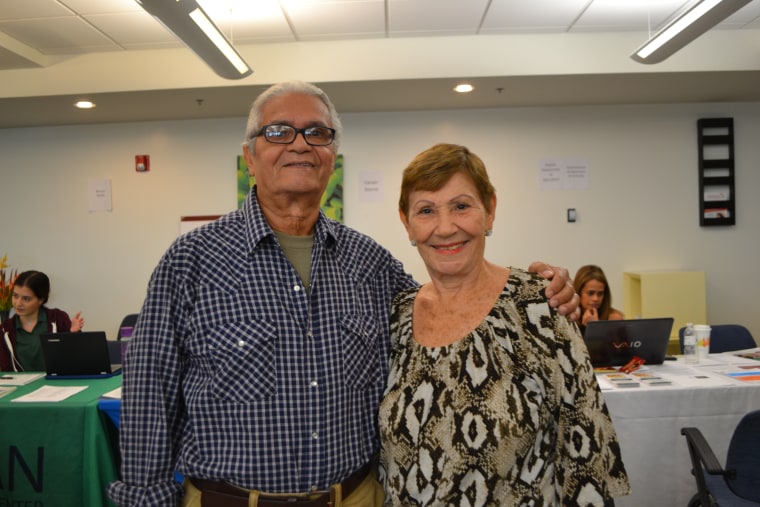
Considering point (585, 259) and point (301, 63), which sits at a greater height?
point (301, 63)

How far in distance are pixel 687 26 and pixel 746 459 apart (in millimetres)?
2170

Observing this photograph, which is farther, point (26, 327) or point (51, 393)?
point (26, 327)

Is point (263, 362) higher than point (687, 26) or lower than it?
lower

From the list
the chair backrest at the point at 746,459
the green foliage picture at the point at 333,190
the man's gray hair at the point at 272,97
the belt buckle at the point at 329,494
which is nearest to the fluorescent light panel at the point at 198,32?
the man's gray hair at the point at 272,97

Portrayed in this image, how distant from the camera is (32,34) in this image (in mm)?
3840

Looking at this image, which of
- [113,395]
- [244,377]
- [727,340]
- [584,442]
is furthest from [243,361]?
[727,340]

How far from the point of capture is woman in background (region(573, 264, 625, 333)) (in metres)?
3.79

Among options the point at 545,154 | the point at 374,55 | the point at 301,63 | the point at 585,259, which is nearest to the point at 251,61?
the point at 301,63

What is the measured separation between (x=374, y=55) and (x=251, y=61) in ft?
2.92

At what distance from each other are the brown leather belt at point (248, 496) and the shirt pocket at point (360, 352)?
0.25 meters

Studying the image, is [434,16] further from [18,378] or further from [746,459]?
[18,378]

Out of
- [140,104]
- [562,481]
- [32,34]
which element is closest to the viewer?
[562,481]

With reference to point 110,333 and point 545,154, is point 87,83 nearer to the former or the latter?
point 110,333

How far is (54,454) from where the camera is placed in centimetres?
261
